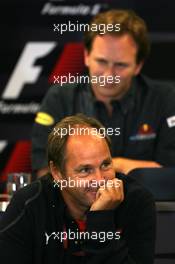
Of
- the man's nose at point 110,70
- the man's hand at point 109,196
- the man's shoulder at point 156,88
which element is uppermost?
the man's hand at point 109,196

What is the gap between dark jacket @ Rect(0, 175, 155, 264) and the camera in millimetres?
1840

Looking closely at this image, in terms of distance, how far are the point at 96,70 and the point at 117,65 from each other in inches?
4.6

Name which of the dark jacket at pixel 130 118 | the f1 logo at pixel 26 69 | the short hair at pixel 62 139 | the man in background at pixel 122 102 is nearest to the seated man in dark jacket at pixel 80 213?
the short hair at pixel 62 139

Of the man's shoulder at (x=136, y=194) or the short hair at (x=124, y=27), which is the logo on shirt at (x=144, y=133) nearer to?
the short hair at (x=124, y=27)

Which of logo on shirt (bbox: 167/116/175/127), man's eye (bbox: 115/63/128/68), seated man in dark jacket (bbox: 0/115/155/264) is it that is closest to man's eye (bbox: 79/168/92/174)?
seated man in dark jacket (bbox: 0/115/155/264)

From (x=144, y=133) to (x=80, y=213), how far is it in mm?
1051

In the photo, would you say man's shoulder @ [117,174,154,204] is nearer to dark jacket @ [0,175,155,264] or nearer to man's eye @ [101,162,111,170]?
dark jacket @ [0,175,155,264]

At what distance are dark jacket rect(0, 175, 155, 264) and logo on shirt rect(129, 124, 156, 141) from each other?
0.97 meters

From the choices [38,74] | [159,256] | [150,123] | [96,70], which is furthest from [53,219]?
[38,74]

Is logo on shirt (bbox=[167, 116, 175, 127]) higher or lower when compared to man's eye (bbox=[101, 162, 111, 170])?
lower

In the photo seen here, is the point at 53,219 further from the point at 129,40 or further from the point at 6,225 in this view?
the point at 129,40

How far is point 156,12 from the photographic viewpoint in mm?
3703

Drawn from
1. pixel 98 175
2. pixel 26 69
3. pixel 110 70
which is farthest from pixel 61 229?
pixel 26 69

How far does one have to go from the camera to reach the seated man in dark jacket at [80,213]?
183cm
